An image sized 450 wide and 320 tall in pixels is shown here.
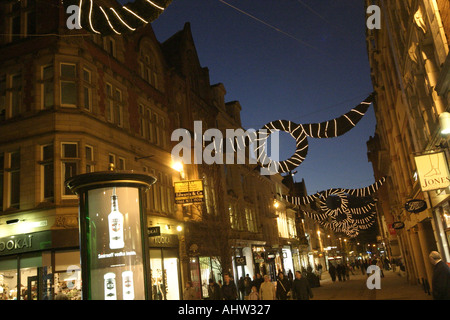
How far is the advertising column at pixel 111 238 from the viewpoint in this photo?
945 centimetres

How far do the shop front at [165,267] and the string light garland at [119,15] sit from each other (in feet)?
47.1

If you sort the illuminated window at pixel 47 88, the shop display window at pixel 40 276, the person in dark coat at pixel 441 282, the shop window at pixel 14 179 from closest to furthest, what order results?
the person in dark coat at pixel 441 282
the shop display window at pixel 40 276
the shop window at pixel 14 179
the illuminated window at pixel 47 88

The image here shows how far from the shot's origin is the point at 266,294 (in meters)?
13.8

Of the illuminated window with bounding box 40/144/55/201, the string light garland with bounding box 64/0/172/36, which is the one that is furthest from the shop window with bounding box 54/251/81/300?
the string light garland with bounding box 64/0/172/36

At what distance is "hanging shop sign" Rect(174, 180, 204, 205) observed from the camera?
66.0 ft

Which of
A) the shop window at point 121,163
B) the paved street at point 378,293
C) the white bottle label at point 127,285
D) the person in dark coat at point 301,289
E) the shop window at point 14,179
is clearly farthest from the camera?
the paved street at point 378,293

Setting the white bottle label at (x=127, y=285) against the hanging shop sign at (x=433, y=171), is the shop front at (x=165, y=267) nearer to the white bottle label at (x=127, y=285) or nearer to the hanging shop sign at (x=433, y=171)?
the white bottle label at (x=127, y=285)

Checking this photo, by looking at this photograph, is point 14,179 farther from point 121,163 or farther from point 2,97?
point 121,163

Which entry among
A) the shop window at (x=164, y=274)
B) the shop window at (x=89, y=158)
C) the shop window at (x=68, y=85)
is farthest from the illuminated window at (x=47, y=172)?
the shop window at (x=164, y=274)

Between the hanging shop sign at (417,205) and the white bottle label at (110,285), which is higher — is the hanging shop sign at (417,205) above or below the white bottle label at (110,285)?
above

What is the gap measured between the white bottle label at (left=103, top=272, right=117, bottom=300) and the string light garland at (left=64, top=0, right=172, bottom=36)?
211 inches

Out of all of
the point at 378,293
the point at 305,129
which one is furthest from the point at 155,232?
the point at 378,293
